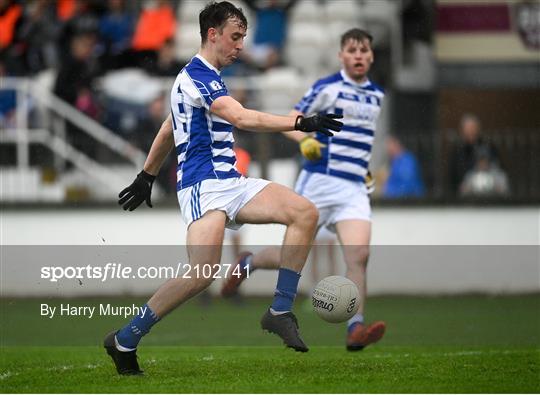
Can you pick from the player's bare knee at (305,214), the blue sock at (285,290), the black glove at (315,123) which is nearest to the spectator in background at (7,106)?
the blue sock at (285,290)

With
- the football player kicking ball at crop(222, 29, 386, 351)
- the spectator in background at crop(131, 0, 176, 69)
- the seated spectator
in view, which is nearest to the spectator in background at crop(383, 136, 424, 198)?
the seated spectator

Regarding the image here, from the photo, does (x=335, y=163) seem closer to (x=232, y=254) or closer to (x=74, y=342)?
(x=74, y=342)

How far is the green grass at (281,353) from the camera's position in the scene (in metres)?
8.81

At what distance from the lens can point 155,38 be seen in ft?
63.7

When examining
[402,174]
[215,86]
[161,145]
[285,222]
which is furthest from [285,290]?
[402,174]

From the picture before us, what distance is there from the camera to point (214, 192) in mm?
9086

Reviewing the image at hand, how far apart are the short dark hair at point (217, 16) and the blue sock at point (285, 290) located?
1671mm

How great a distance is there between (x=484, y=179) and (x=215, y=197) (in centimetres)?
925

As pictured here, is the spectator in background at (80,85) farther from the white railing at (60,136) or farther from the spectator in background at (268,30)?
the spectator in background at (268,30)

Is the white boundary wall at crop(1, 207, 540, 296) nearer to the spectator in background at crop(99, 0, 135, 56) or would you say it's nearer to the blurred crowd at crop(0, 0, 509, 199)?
the blurred crowd at crop(0, 0, 509, 199)

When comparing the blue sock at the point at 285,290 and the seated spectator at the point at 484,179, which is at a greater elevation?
the blue sock at the point at 285,290

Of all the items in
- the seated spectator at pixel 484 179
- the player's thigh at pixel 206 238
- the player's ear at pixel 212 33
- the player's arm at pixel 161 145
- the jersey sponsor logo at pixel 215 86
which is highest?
the player's ear at pixel 212 33

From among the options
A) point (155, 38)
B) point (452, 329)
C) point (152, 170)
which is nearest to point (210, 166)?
point (152, 170)

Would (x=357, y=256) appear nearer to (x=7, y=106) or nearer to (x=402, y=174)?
(x=402, y=174)
